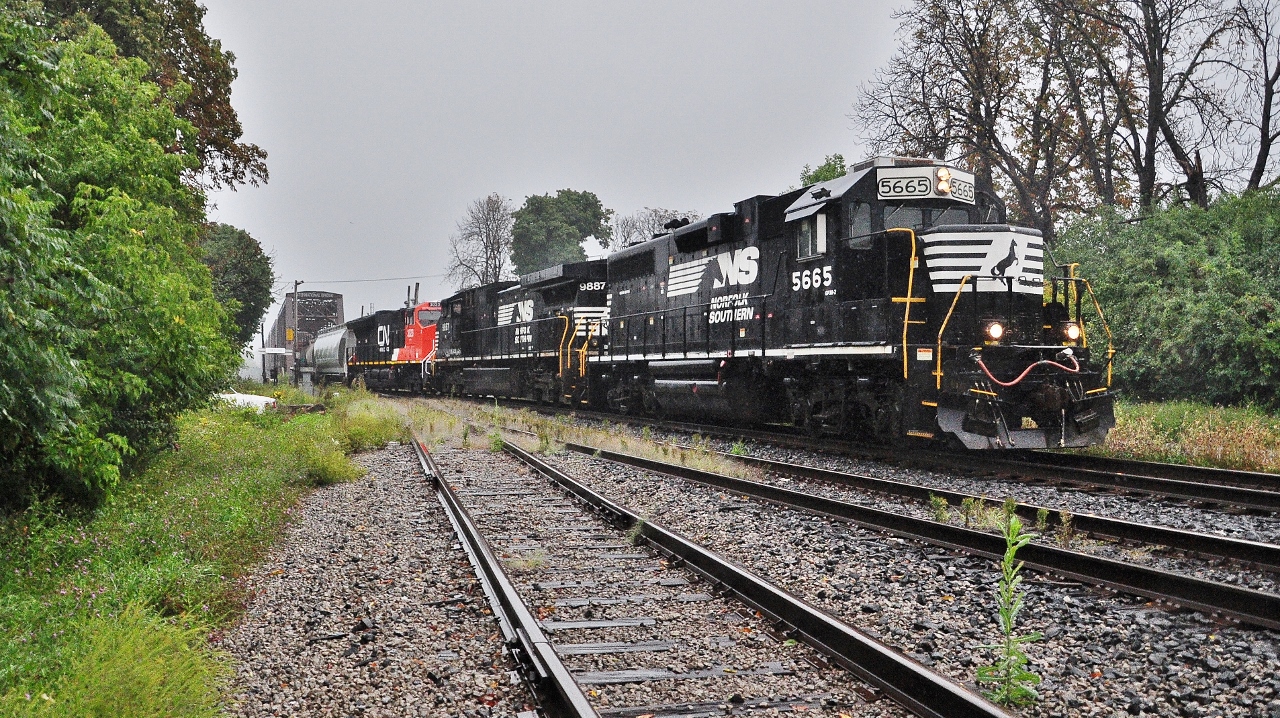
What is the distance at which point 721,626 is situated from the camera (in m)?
4.57

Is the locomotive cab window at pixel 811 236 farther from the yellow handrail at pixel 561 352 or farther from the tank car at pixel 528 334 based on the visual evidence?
the yellow handrail at pixel 561 352

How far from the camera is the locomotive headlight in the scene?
1055 centimetres

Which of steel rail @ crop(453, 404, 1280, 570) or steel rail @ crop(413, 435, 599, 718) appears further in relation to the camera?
steel rail @ crop(453, 404, 1280, 570)

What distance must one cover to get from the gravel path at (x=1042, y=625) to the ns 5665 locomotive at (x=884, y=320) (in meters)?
3.46

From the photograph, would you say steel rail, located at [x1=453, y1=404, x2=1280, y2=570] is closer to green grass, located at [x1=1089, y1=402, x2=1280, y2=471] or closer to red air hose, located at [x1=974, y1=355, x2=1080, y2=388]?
red air hose, located at [x1=974, y1=355, x2=1080, y2=388]

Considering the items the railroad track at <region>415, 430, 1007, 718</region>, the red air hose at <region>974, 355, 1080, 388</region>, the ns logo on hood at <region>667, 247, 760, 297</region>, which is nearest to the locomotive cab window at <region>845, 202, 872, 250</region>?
the red air hose at <region>974, 355, 1080, 388</region>

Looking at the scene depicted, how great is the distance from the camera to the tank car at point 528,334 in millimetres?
20484

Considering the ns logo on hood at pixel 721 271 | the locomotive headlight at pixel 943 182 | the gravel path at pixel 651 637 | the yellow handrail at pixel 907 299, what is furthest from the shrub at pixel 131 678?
the ns logo on hood at pixel 721 271

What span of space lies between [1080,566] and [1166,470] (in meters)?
4.93

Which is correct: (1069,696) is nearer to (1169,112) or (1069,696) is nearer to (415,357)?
(1169,112)

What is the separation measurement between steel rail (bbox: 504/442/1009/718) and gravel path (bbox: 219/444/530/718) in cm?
142

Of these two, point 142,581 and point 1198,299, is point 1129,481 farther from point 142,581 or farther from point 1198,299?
point 142,581

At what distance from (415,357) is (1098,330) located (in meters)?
25.0

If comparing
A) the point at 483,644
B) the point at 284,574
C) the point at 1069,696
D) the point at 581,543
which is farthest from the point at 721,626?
the point at 284,574
